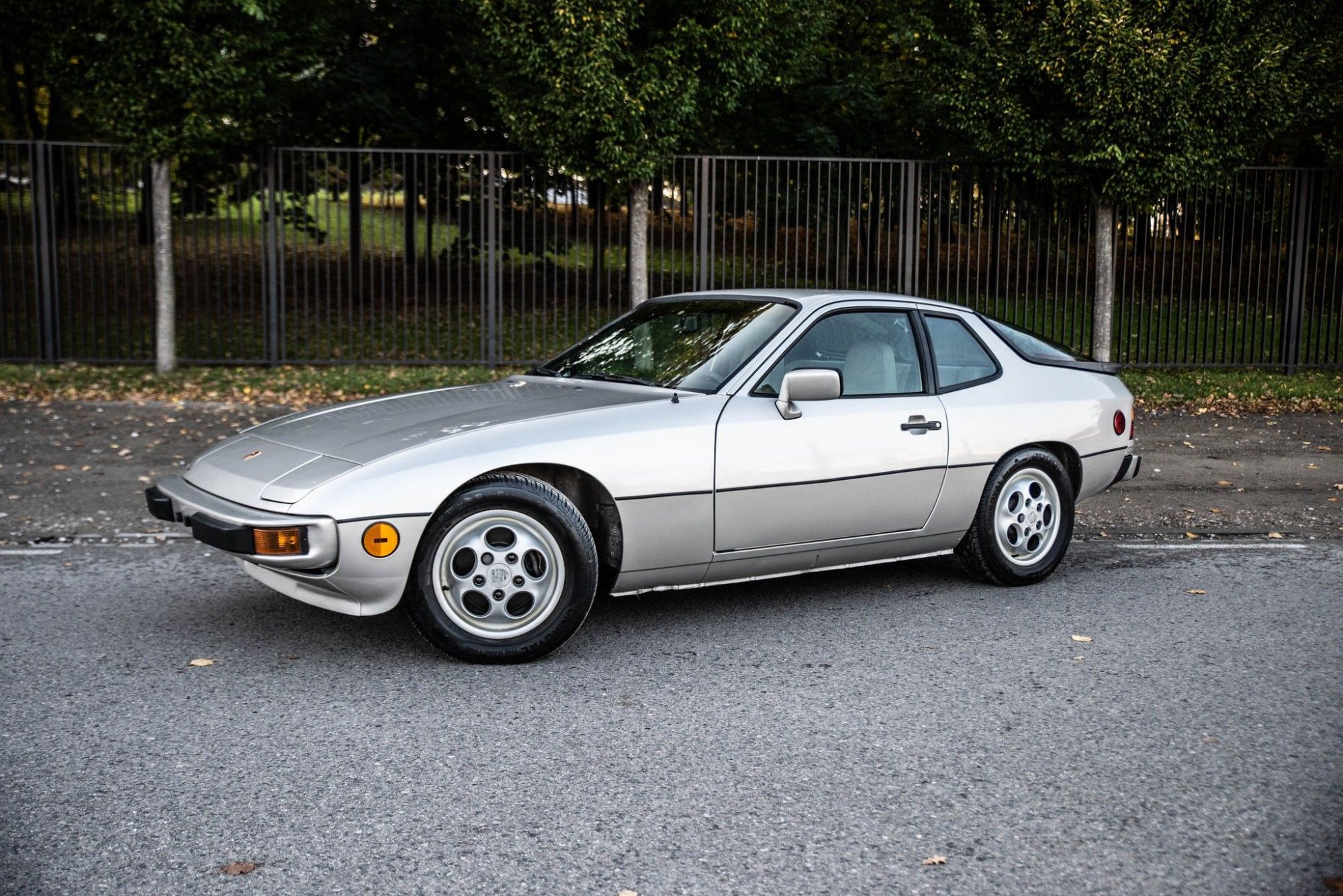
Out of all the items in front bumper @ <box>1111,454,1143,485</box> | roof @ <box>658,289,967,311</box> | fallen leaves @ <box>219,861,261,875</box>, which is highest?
roof @ <box>658,289,967,311</box>

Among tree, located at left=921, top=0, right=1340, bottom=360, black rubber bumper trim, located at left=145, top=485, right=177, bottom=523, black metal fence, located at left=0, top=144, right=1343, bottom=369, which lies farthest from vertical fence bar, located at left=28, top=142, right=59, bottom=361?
black rubber bumper trim, located at left=145, top=485, right=177, bottom=523

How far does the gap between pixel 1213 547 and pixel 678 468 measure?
3755mm

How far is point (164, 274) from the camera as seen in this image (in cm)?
1371

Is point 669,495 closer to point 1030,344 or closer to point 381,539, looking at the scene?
point 381,539

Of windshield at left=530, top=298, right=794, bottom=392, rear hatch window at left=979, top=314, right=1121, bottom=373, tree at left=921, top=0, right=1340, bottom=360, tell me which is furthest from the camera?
tree at left=921, top=0, right=1340, bottom=360

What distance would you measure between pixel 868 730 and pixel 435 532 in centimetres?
172

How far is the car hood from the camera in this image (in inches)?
182

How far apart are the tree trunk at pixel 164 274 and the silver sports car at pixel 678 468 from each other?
8955mm

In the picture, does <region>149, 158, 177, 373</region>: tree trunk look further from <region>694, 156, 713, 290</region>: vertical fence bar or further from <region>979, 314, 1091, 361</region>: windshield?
<region>979, 314, 1091, 361</region>: windshield

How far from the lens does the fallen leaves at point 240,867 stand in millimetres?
3045

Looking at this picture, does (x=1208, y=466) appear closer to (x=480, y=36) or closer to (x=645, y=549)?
(x=645, y=549)

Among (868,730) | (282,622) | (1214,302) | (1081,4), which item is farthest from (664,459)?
(1214,302)

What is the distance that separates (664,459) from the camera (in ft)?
16.2

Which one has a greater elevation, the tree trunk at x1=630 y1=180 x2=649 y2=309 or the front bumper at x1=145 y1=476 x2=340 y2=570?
the tree trunk at x1=630 y1=180 x2=649 y2=309
